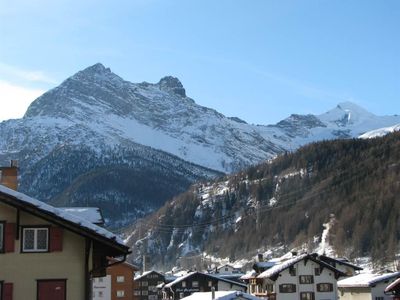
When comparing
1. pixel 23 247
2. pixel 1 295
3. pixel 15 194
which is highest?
pixel 15 194

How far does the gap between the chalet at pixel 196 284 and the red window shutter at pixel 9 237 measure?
91.0 metres

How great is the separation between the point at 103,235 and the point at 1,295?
4.07 m

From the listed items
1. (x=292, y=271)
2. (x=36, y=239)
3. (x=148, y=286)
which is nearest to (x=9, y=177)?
(x=36, y=239)

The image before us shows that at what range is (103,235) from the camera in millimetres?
24719

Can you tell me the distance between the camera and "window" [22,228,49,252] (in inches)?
997

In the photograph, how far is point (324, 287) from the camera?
3575 inches

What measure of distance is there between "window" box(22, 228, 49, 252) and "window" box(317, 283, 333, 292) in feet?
229

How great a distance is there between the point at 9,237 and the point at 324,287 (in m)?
71.1

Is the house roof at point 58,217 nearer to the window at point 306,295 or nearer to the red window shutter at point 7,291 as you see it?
the red window shutter at point 7,291

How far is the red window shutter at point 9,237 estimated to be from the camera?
24969mm

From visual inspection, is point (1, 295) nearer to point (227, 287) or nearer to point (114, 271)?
point (114, 271)

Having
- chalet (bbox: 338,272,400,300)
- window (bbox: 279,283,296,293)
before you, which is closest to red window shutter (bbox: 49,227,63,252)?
chalet (bbox: 338,272,400,300)

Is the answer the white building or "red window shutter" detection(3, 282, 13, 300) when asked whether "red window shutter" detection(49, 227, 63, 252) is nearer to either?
"red window shutter" detection(3, 282, 13, 300)

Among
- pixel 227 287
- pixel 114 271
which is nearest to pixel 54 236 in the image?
pixel 114 271
